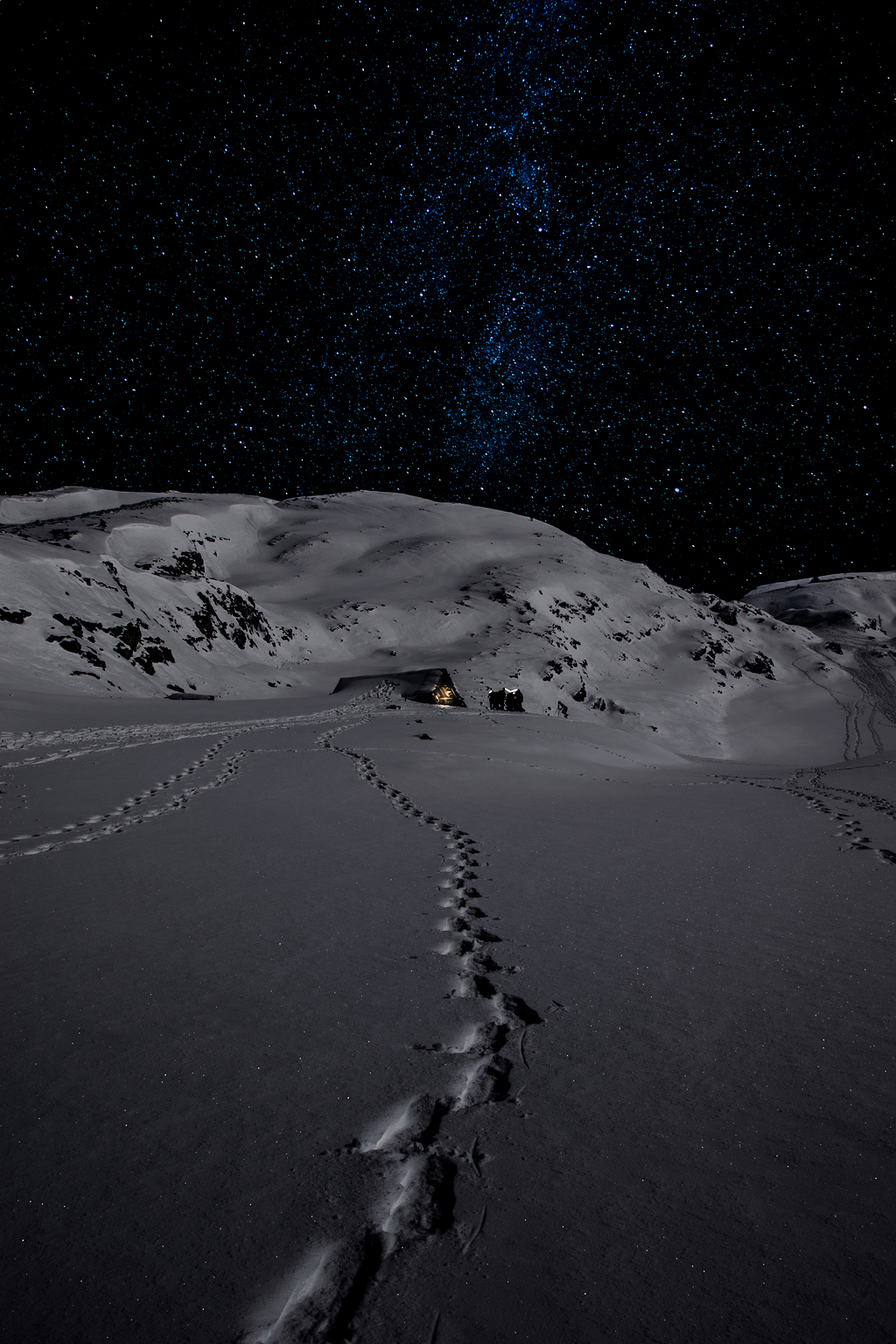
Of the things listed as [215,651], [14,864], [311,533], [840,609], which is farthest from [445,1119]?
[840,609]

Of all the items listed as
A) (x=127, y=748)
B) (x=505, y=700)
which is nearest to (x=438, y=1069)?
(x=127, y=748)

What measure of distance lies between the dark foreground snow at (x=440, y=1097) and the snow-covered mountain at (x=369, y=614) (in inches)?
967

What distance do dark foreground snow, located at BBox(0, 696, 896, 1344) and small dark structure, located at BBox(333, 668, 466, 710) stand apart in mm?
27704

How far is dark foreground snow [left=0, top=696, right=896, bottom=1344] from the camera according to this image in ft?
4.81

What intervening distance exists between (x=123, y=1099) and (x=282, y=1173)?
29.2 inches

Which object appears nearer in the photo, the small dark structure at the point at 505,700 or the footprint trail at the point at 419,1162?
the footprint trail at the point at 419,1162

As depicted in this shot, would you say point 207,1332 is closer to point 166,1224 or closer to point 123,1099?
point 166,1224

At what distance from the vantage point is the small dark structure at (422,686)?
33.6m

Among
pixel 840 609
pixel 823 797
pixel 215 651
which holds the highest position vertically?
pixel 840 609

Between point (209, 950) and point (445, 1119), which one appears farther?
point (209, 950)

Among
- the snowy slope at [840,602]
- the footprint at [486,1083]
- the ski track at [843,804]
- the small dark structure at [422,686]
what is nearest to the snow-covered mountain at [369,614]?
the small dark structure at [422,686]

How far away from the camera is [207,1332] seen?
1.38m

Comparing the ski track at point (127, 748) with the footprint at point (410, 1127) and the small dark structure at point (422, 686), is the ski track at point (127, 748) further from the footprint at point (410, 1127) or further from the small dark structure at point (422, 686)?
the small dark structure at point (422, 686)

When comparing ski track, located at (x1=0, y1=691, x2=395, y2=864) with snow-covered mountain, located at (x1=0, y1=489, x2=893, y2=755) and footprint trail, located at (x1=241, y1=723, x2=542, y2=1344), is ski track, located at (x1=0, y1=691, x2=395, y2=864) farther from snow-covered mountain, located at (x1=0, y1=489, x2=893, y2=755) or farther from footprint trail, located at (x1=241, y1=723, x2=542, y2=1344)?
snow-covered mountain, located at (x1=0, y1=489, x2=893, y2=755)
